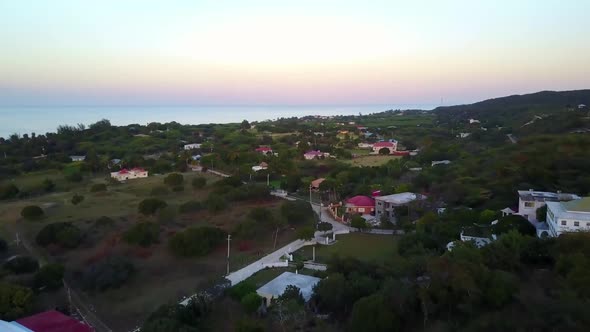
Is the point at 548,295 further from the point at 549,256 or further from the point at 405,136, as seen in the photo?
the point at 405,136

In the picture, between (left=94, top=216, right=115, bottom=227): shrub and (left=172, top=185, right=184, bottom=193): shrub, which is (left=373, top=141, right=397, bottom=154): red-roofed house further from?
(left=94, top=216, right=115, bottom=227): shrub

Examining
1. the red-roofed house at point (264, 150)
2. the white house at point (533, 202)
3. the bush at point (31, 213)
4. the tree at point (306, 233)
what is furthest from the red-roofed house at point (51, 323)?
the red-roofed house at point (264, 150)

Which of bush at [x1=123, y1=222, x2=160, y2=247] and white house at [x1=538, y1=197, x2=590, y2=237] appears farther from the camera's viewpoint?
bush at [x1=123, y1=222, x2=160, y2=247]

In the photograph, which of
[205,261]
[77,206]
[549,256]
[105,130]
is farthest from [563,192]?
[105,130]

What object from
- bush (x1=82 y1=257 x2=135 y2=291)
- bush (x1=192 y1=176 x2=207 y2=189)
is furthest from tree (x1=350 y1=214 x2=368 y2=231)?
bush (x1=192 y1=176 x2=207 y2=189)

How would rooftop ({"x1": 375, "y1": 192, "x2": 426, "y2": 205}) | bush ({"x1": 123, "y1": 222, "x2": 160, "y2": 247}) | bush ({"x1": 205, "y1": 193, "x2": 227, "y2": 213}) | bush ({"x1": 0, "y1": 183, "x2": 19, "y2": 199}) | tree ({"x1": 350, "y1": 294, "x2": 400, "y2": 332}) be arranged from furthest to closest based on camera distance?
bush ({"x1": 0, "y1": 183, "x2": 19, "y2": 199})
bush ({"x1": 205, "y1": 193, "x2": 227, "y2": 213})
rooftop ({"x1": 375, "y1": 192, "x2": 426, "y2": 205})
bush ({"x1": 123, "y1": 222, "x2": 160, "y2": 247})
tree ({"x1": 350, "y1": 294, "x2": 400, "y2": 332})

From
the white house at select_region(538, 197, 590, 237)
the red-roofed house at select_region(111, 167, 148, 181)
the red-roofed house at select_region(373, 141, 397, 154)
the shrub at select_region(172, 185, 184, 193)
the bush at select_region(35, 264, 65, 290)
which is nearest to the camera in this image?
the white house at select_region(538, 197, 590, 237)
